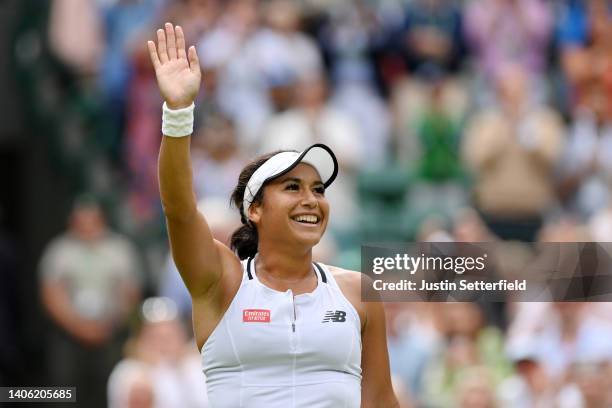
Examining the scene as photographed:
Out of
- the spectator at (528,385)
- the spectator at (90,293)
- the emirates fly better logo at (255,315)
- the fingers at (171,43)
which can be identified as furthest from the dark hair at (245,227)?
the spectator at (90,293)

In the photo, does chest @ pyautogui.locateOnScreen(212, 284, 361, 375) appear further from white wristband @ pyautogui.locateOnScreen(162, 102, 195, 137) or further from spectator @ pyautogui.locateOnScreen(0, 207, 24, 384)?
spectator @ pyautogui.locateOnScreen(0, 207, 24, 384)

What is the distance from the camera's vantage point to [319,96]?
11.7 m

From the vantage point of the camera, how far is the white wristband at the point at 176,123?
4.92 metres

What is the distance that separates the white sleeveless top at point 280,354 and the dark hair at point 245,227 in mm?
309

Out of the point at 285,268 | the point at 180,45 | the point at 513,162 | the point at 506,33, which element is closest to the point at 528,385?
the point at 513,162

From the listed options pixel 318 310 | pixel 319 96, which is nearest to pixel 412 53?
pixel 319 96

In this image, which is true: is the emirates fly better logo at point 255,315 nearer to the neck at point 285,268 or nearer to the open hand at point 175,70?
the neck at point 285,268

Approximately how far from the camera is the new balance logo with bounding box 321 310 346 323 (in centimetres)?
512

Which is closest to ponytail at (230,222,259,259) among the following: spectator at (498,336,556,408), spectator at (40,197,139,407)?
spectator at (498,336,556,408)

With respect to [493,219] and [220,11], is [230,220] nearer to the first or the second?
[493,219]

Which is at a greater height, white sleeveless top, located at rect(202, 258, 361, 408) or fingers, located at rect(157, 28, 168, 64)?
fingers, located at rect(157, 28, 168, 64)

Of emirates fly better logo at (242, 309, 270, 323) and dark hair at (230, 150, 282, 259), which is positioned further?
dark hair at (230, 150, 282, 259)

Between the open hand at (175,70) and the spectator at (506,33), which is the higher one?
the spectator at (506,33)

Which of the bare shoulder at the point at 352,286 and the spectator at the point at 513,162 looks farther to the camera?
the spectator at the point at 513,162
